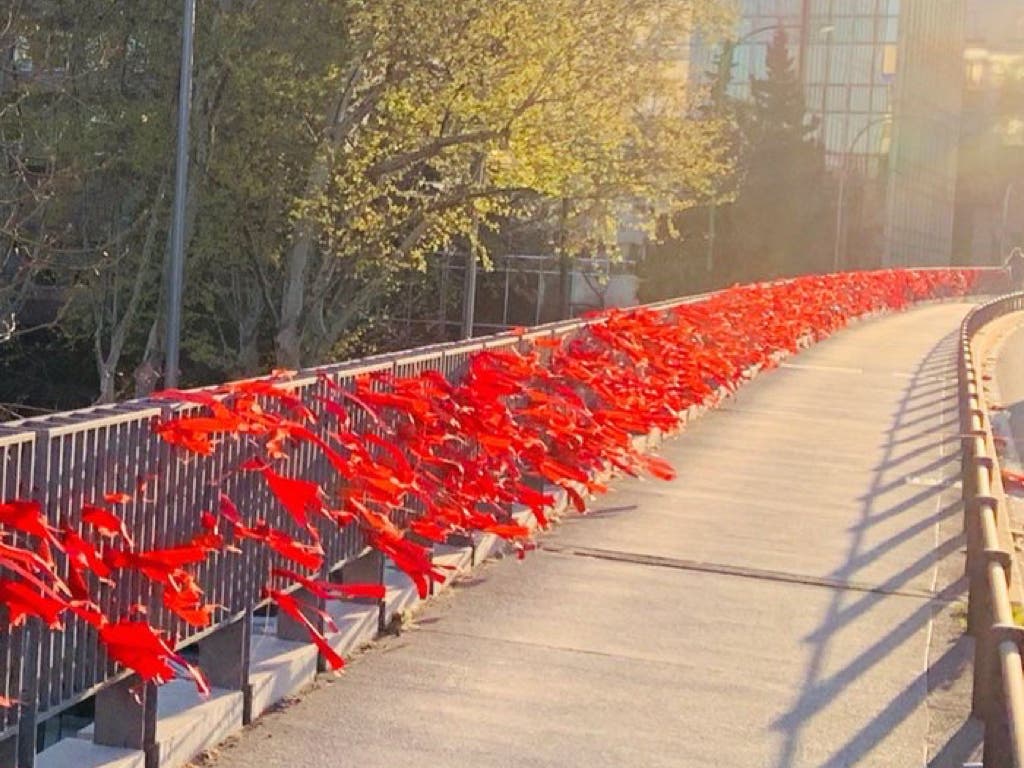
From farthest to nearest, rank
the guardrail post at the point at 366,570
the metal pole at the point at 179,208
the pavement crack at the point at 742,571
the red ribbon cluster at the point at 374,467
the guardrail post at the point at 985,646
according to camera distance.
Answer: the metal pole at the point at 179,208 → the pavement crack at the point at 742,571 → the guardrail post at the point at 366,570 → the guardrail post at the point at 985,646 → the red ribbon cluster at the point at 374,467

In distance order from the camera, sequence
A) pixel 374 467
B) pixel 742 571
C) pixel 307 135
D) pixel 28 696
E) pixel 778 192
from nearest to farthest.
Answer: pixel 28 696
pixel 374 467
pixel 742 571
pixel 307 135
pixel 778 192

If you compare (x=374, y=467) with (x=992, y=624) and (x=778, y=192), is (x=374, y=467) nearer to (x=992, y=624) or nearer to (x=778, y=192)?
(x=992, y=624)

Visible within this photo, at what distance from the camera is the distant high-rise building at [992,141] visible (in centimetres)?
14038

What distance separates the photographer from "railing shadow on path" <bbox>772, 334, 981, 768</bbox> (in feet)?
25.8

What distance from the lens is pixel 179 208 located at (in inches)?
1185

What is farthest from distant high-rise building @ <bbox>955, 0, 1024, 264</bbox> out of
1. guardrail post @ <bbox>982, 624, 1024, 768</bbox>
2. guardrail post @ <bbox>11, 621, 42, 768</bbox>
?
guardrail post @ <bbox>11, 621, 42, 768</bbox>

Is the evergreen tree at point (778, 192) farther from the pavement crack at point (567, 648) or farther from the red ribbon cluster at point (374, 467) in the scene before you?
the pavement crack at point (567, 648)

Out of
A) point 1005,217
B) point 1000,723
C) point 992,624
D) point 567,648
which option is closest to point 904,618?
point 567,648

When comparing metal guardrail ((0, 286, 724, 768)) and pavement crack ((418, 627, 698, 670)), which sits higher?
metal guardrail ((0, 286, 724, 768))

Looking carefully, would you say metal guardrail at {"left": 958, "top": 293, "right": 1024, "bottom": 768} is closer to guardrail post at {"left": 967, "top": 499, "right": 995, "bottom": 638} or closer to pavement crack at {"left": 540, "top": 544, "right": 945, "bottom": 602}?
guardrail post at {"left": 967, "top": 499, "right": 995, "bottom": 638}

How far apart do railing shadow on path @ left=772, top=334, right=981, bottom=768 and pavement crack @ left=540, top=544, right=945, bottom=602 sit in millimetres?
50

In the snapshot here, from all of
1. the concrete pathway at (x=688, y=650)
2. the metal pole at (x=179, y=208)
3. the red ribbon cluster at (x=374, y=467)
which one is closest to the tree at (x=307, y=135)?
the metal pole at (x=179, y=208)

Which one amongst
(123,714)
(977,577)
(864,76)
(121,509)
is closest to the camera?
(121,509)

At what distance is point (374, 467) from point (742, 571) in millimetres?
3584
